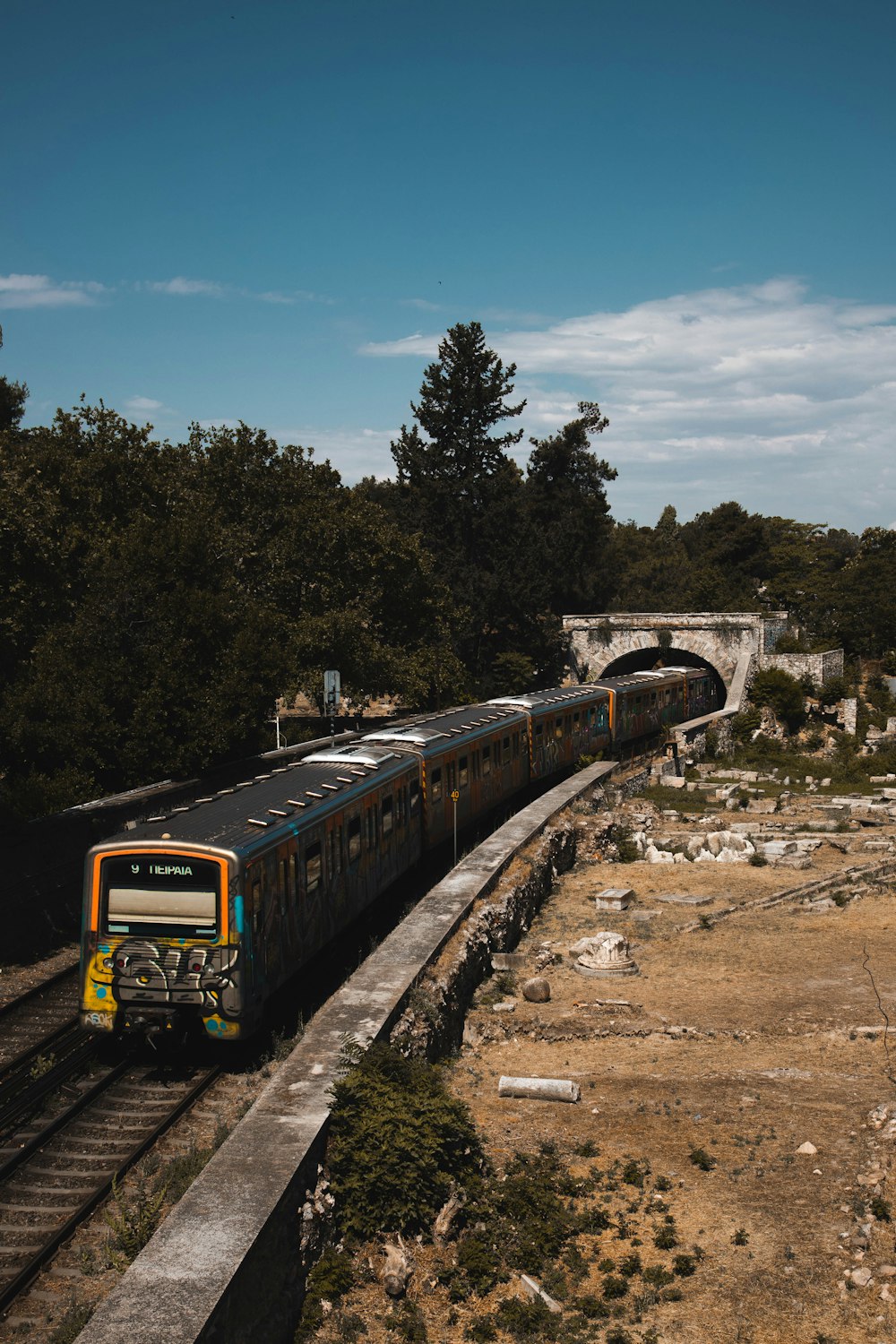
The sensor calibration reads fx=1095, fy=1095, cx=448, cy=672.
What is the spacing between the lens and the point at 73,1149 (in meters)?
9.67

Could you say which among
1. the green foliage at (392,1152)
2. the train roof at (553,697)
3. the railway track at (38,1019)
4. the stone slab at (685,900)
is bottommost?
the stone slab at (685,900)

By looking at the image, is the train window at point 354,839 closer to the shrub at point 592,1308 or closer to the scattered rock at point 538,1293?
the scattered rock at point 538,1293

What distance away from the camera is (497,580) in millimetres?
46969

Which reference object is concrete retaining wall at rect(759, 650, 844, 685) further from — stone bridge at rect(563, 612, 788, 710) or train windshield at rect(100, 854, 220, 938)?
train windshield at rect(100, 854, 220, 938)

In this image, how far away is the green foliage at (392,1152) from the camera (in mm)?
8023

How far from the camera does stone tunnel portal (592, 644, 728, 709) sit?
5572 centimetres

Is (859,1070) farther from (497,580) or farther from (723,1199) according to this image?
(497,580)

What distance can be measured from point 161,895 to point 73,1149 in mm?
2352

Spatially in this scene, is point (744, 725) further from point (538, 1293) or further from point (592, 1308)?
point (592, 1308)

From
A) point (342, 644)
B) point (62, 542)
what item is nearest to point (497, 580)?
point (342, 644)

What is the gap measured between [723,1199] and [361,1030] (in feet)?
11.0

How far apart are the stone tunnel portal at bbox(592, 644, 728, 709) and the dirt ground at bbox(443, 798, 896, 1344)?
123 feet

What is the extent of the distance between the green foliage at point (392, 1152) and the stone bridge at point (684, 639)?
45.2 metres

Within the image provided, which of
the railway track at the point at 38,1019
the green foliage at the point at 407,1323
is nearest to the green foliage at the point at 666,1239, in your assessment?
the green foliage at the point at 407,1323
